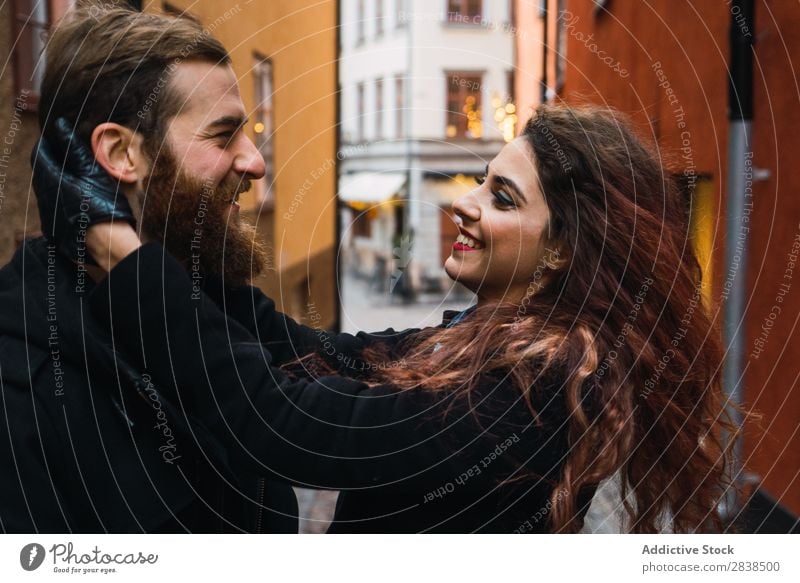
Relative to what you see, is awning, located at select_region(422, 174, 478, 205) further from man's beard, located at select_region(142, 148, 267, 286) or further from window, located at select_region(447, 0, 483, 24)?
man's beard, located at select_region(142, 148, 267, 286)

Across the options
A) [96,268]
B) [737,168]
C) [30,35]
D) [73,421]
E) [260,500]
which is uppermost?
[30,35]

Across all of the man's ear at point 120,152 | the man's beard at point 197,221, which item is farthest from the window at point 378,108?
the man's ear at point 120,152

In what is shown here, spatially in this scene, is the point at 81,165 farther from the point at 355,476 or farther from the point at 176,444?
the point at 355,476

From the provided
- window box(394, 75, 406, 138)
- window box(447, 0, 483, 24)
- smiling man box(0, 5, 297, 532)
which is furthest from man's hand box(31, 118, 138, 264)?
window box(447, 0, 483, 24)

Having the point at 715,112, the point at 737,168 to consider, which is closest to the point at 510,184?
the point at 737,168

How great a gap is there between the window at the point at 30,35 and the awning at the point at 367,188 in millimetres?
602

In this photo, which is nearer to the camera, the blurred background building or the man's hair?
Answer: the man's hair

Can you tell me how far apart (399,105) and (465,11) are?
205 mm

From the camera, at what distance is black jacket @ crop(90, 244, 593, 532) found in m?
1.03

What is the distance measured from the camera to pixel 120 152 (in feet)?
3.66

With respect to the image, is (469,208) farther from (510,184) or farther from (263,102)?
(263,102)

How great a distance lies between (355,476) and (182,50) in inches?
22.1

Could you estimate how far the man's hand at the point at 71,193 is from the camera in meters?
1.03

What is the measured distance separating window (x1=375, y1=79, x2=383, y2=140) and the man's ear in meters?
0.61
